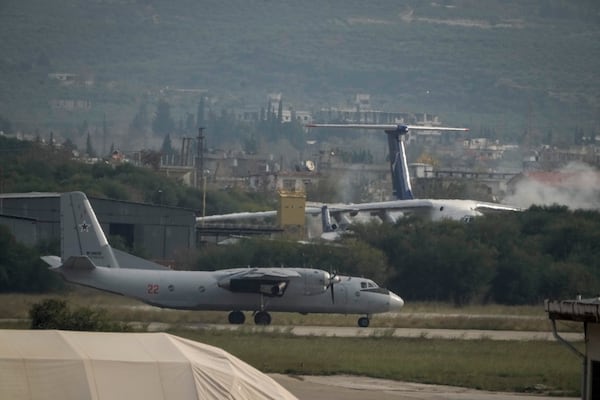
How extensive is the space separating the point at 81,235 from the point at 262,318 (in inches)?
240

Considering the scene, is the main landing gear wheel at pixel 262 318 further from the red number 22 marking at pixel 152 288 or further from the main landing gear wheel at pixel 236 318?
the red number 22 marking at pixel 152 288

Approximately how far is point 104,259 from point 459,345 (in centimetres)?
1310

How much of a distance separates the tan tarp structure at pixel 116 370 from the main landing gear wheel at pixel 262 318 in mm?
27387

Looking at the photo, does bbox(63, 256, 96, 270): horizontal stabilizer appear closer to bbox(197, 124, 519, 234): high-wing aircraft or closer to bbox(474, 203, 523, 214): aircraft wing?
bbox(197, 124, 519, 234): high-wing aircraft

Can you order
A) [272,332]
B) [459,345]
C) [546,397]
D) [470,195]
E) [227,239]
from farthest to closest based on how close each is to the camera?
[470,195] < [227,239] < [272,332] < [459,345] < [546,397]

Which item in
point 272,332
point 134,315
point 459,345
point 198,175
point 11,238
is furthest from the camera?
point 198,175

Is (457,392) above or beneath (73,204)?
beneath

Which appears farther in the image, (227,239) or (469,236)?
(227,239)

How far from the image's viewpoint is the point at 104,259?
47719mm

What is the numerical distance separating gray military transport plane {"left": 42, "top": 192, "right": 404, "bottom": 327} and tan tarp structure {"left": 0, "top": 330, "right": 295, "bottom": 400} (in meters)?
27.1

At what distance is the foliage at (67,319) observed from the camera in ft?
104

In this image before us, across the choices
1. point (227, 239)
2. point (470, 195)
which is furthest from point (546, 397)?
point (470, 195)

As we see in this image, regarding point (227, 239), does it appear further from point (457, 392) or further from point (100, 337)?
point (100, 337)

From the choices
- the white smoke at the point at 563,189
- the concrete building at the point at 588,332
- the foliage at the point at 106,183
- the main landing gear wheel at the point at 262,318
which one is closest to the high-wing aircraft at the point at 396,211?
the white smoke at the point at 563,189
